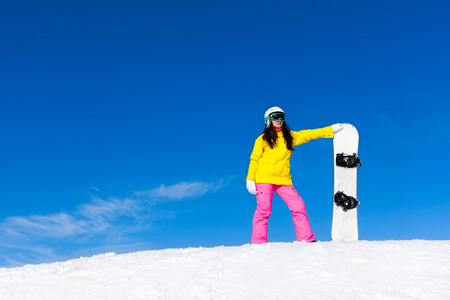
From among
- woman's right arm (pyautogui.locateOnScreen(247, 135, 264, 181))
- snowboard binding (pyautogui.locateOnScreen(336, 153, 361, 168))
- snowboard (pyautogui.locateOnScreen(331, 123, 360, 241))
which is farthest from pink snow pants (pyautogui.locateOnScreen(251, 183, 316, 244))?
snowboard binding (pyautogui.locateOnScreen(336, 153, 361, 168))

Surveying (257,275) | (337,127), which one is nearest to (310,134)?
(337,127)

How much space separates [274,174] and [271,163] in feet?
0.52

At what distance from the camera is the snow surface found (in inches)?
129

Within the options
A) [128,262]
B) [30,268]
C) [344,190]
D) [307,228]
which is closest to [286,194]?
[307,228]

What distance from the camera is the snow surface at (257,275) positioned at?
129 inches

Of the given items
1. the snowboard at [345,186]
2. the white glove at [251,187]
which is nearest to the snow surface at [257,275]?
the white glove at [251,187]

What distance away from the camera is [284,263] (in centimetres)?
390

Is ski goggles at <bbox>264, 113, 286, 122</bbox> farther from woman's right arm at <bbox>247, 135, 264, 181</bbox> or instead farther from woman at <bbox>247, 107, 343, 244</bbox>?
woman's right arm at <bbox>247, 135, 264, 181</bbox>

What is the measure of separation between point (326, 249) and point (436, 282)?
1107 millimetres

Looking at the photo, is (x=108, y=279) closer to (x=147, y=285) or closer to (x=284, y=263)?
(x=147, y=285)

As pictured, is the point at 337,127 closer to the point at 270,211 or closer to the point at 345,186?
the point at 345,186

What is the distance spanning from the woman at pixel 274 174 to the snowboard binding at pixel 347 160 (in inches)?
29.9

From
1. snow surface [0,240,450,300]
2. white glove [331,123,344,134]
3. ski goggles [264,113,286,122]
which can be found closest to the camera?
snow surface [0,240,450,300]

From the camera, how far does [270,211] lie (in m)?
5.75
